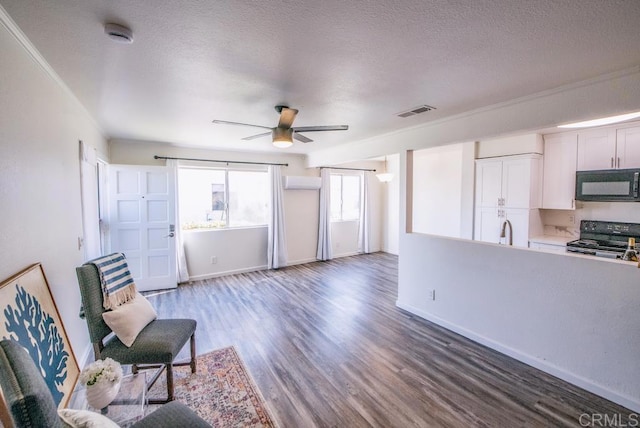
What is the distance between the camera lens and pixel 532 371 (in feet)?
8.11

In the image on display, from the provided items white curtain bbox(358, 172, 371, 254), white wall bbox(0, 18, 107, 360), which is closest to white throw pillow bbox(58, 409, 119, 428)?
white wall bbox(0, 18, 107, 360)

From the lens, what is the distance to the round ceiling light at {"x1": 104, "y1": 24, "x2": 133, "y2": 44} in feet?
4.77

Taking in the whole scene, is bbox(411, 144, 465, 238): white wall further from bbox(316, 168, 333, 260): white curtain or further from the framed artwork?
the framed artwork

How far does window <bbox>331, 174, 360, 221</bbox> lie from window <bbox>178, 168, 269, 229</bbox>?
1.83 metres

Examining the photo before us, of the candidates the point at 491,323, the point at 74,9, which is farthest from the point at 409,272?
the point at 74,9

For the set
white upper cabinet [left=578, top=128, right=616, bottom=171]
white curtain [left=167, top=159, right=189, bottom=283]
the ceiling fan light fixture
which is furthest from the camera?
white curtain [left=167, top=159, right=189, bottom=283]

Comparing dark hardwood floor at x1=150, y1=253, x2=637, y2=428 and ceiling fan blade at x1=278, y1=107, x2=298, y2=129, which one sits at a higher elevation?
ceiling fan blade at x1=278, y1=107, x2=298, y2=129

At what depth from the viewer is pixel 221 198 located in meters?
5.43

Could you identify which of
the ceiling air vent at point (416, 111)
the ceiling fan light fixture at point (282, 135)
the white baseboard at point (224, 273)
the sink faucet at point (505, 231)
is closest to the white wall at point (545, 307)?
the ceiling air vent at point (416, 111)

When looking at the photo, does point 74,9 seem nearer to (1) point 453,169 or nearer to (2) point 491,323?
(2) point 491,323

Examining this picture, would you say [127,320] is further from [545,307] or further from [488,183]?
[488,183]

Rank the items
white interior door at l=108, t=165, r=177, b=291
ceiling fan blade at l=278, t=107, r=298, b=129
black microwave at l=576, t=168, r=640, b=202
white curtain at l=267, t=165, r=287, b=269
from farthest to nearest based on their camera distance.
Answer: white curtain at l=267, t=165, r=287, b=269 < white interior door at l=108, t=165, r=177, b=291 < black microwave at l=576, t=168, r=640, b=202 < ceiling fan blade at l=278, t=107, r=298, b=129

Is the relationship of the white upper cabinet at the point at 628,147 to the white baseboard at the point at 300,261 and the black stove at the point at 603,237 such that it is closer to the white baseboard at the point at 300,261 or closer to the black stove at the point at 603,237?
the black stove at the point at 603,237

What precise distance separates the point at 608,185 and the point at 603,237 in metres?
0.80
